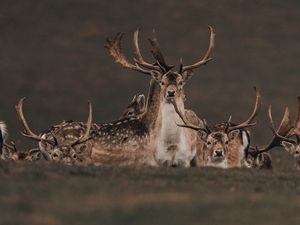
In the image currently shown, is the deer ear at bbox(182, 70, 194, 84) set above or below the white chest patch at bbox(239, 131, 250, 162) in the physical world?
above

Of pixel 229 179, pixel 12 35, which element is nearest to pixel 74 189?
pixel 229 179

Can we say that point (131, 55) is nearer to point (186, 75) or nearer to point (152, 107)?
point (186, 75)

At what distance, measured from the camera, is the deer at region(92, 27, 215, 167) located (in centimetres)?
2462

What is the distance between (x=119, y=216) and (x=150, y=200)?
1.28 m

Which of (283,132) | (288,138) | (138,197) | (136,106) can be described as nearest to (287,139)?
(288,138)

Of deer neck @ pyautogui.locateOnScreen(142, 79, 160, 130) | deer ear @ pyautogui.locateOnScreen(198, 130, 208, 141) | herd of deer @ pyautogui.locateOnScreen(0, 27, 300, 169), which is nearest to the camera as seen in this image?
herd of deer @ pyautogui.locateOnScreen(0, 27, 300, 169)

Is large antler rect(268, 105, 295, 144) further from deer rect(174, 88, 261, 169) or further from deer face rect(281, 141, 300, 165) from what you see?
deer rect(174, 88, 261, 169)

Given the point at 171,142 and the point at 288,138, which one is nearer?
the point at 171,142

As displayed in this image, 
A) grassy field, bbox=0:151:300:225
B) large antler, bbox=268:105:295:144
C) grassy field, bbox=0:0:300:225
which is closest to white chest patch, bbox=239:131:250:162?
large antler, bbox=268:105:295:144

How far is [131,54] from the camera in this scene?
6762cm

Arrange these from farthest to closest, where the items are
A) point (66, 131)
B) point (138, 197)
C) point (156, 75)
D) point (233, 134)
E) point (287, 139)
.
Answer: point (287, 139) < point (233, 134) < point (66, 131) < point (156, 75) < point (138, 197)

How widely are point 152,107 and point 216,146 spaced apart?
1.66 meters

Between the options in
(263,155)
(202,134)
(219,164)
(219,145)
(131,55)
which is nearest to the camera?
(219,145)

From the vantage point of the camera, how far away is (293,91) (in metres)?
65.8
